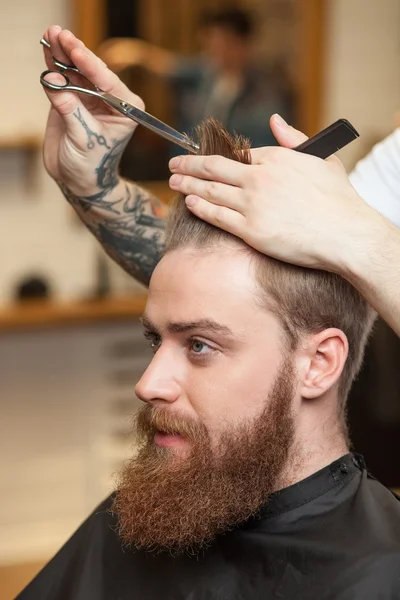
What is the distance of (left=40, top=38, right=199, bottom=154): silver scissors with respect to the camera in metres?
1.62

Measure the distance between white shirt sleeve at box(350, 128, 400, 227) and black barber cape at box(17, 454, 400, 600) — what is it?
0.52m

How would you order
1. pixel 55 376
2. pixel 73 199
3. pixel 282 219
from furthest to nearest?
pixel 55 376
pixel 73 199
pixel 282 219

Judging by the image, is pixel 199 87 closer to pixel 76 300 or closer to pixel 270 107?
pixel 270 107

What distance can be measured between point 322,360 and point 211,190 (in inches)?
14.2

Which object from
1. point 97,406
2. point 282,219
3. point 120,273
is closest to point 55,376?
point 97,406

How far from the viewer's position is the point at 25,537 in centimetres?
441

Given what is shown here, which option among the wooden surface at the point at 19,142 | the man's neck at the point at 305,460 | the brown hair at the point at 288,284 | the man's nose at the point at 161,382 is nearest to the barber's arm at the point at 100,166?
the brown hair at the point at 288,284

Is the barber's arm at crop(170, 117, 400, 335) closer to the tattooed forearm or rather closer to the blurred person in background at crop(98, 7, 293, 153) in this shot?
the tattooed forearm

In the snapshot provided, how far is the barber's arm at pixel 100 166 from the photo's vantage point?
1.68 m

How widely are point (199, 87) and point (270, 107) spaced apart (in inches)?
15.9

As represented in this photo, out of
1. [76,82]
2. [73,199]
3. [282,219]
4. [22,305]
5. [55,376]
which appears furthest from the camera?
[55,376]

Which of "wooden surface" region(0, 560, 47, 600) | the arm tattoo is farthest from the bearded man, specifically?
"wooden surface" region(0, 560, 47, 600)

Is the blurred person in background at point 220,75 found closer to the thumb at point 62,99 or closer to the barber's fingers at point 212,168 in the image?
the thumb at point 62,99

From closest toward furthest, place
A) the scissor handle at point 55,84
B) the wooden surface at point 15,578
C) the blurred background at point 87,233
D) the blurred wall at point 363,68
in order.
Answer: the scissor handle at point 55,84
the wooden surface at point 15,578
the blurred background at point 87,233
the blurred wall at point 363,68
